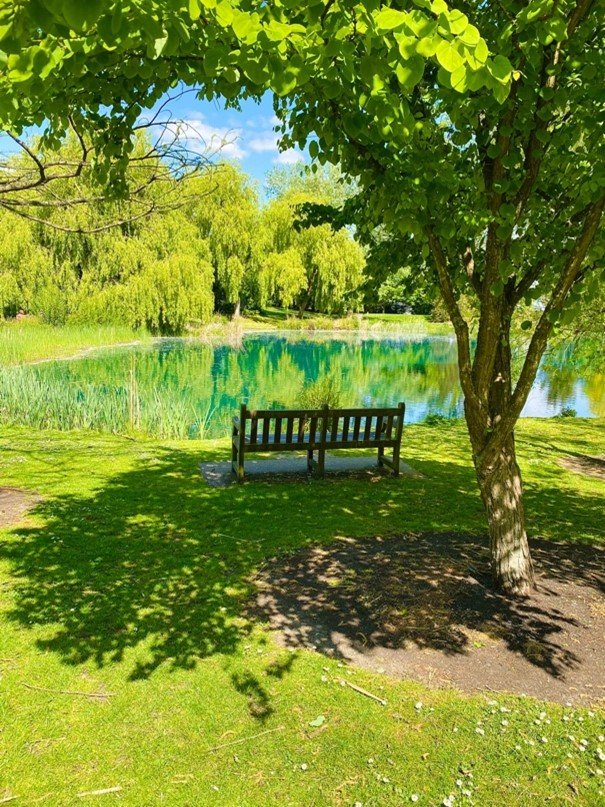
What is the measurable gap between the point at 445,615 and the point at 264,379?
1854cm

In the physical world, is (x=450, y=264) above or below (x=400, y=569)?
above

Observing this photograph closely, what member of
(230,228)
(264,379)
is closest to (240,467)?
(264,379)

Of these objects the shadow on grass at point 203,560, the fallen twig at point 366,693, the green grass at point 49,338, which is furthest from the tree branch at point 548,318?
the green grass at point 49,338

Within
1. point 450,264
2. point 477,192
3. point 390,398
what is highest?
point 477,192

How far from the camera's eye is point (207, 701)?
3443 millimetres

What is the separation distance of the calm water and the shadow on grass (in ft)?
18.6

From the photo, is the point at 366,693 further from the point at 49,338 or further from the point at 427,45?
the point at 49,338

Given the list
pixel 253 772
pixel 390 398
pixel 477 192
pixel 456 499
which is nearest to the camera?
pixel 253 772

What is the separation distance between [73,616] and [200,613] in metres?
0.94

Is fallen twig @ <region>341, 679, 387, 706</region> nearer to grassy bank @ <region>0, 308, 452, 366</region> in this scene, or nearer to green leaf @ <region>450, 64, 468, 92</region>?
green leaf @ <region>450, 64, 468, 92</region>

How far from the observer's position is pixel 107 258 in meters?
28.3

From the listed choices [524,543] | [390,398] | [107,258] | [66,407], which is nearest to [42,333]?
[107,258]

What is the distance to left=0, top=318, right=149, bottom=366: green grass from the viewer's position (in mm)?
21422

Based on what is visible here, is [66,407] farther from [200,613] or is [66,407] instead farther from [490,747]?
[490,747]
